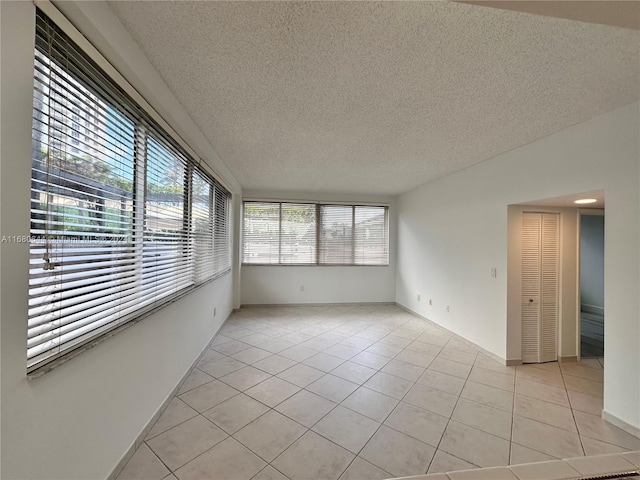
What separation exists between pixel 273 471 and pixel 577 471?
1.84m

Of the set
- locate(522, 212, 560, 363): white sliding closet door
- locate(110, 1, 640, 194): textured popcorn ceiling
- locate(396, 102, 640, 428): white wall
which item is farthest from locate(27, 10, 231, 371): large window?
locate(522, 212, 560, 363): white sliding closet door

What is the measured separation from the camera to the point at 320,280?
18.9ft

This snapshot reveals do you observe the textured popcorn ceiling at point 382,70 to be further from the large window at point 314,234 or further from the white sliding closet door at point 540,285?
the large window at point 314,234

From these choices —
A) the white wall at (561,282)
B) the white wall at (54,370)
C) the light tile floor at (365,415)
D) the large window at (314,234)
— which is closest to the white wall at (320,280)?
the large window at (314,234)

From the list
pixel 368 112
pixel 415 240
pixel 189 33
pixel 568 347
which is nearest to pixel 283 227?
pixel 415 240

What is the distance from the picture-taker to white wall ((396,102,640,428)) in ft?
6.61

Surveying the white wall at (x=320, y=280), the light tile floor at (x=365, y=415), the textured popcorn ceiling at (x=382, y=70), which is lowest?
the light tile floor at (x=365, y=415)

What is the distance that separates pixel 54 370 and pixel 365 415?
1.99 metres

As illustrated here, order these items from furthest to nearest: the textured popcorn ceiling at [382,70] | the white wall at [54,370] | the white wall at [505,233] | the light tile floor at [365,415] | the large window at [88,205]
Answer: the white wall at [505,233] < the light tile floor at [365,415] < the textured popcorn ceiling at [382,70] < the large window at [88,205] < the white wall at [54,370]

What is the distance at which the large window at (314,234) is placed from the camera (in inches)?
219

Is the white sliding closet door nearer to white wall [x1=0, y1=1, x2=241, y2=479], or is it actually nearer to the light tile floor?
the light tile floor

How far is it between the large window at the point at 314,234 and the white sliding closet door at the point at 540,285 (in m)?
3.00

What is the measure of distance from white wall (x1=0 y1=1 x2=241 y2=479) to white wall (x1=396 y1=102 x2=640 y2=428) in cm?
352

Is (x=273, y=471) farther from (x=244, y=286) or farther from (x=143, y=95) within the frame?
(x=244, y=286)
